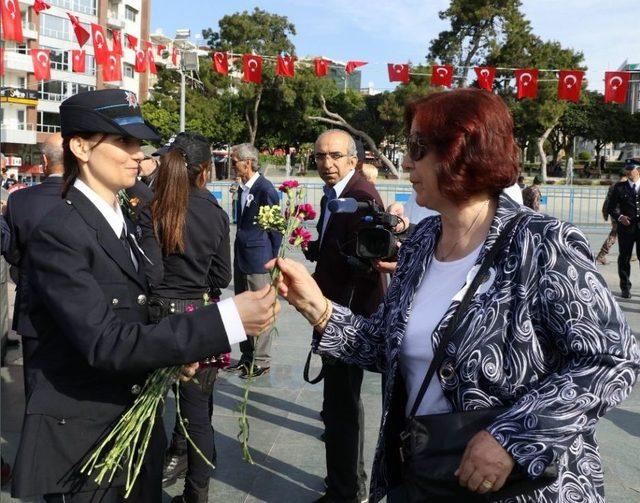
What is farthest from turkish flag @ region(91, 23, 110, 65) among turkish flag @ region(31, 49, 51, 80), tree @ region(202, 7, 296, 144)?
tree @ region(202, 7, 296, 144)

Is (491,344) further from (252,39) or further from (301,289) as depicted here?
(252,39)

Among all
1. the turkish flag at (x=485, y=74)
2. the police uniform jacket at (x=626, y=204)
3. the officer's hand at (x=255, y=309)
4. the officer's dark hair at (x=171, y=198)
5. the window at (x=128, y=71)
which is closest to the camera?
the officer's hand at (x=255, y=309)

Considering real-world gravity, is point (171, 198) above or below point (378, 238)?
above

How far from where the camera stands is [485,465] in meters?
1.69

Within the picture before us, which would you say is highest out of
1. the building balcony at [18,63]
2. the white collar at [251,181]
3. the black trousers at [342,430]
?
the building balcony at [18,63]

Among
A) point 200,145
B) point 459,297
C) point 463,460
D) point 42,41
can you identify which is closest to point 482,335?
point 459,297

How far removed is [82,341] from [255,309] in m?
0.47

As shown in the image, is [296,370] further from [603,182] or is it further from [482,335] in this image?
[603,182]

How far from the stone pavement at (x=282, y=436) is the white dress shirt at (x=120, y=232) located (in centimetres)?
205

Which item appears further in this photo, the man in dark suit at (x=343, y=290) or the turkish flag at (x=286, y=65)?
the turkish flag at (x=286, y=65)

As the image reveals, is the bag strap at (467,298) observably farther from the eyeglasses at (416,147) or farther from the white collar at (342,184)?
the white collar at (342,184)

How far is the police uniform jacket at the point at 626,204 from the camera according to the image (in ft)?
31.5

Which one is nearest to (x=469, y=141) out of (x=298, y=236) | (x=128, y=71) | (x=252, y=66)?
(x=298, y=236)

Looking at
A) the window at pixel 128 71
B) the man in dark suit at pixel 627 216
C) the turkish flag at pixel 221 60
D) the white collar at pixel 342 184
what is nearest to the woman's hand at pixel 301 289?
the white collar at pixel 342 184
